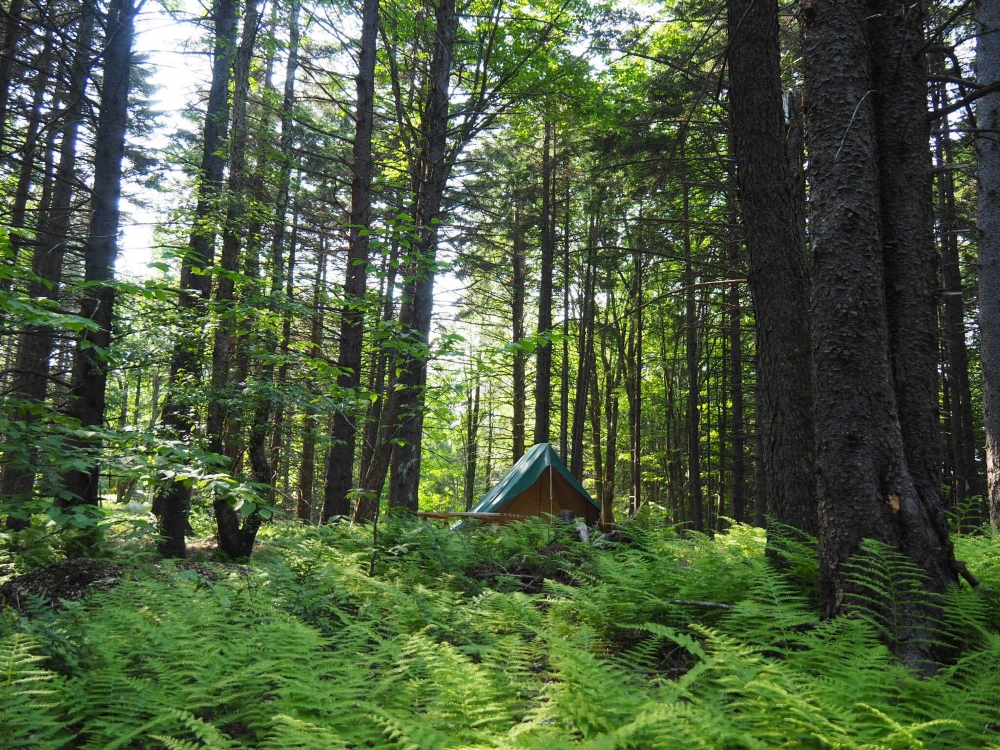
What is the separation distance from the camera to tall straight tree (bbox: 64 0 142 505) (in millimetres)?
6273

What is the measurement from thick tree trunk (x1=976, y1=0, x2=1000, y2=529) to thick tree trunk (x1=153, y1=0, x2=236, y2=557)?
360 inches

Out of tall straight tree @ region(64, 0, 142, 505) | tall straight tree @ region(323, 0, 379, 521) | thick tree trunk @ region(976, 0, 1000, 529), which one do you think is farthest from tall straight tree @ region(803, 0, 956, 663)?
tall straight tree @ region(64, 0, 142, 505)

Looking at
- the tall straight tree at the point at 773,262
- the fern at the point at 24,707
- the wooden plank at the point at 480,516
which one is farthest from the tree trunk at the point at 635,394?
the fern at the point at 24,707

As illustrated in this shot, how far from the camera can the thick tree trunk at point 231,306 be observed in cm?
714

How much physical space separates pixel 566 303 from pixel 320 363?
14.4 m

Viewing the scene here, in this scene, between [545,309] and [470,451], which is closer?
[545,309]

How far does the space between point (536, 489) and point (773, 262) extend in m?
7.68

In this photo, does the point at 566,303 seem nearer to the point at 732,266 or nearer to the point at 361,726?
the point at 732,266

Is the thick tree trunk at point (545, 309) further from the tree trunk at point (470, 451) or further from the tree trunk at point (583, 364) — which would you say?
the tree trunk at point (470, 451)

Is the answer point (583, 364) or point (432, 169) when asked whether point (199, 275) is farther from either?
point (583, 364)

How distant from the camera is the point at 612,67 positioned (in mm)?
11375

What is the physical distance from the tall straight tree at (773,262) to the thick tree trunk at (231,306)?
17.8 ft

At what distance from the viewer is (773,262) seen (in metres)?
4.54

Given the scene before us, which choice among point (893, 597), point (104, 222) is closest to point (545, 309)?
point (104, 222)
